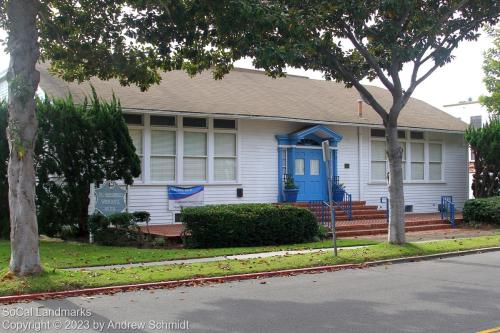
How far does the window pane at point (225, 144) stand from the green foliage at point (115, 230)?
560 cm

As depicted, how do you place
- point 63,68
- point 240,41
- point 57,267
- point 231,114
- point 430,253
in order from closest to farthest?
1. point 57,267
2. point 240,41
3. point 63,68
4. point 430,253
5. point 231,114

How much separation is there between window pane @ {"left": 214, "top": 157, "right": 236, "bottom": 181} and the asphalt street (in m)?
9.86

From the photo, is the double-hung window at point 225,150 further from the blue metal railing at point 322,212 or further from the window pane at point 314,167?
the window pane at point 314,167

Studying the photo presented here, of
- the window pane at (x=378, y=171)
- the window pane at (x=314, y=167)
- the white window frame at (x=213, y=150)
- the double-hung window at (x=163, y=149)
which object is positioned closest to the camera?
the double-hung window at (x=163, y=149)

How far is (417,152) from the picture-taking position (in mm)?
26500

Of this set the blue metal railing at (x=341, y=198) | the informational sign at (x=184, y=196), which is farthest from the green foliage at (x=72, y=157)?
the blue metal railing at (x=341, y=198)

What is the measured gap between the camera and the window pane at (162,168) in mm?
19453

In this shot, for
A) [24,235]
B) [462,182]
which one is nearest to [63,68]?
[24,235]

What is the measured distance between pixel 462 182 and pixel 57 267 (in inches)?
865

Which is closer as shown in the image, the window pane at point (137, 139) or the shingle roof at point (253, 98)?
the window pane at point (137, 139)

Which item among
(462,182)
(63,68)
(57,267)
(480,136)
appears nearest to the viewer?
(57,267)

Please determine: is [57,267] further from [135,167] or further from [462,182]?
[462,182]

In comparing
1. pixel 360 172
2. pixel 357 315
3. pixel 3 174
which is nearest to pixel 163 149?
pixel 3 174

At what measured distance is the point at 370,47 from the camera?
15258 millimetres
